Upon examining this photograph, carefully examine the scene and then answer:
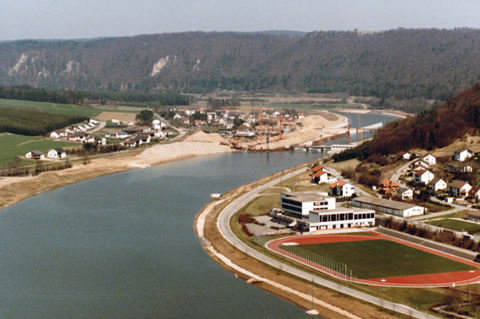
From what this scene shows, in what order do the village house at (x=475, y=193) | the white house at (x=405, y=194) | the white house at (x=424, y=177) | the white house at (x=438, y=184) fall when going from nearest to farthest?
the village house at (x=475, y=193) < the white house at (x=405, y=194) < the white house at (x=438, y=184) < the white house at (x=424, y=177)

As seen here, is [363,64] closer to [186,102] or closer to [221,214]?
[186,102]

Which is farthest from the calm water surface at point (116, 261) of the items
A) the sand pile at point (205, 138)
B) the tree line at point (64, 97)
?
the tree line at point (64, 97)

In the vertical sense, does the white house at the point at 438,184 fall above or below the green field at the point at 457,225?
above

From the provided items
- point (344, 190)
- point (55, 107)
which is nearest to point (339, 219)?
point (344, 190)

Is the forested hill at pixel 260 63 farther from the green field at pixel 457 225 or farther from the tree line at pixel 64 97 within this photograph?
the green field at pixel 457 225

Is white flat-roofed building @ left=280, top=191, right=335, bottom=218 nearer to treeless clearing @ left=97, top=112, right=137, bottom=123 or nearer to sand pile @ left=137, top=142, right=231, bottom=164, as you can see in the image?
sand pile @ left=137, top=142, right=231, bottom=164

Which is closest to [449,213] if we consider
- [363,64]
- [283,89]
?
[283,89]
